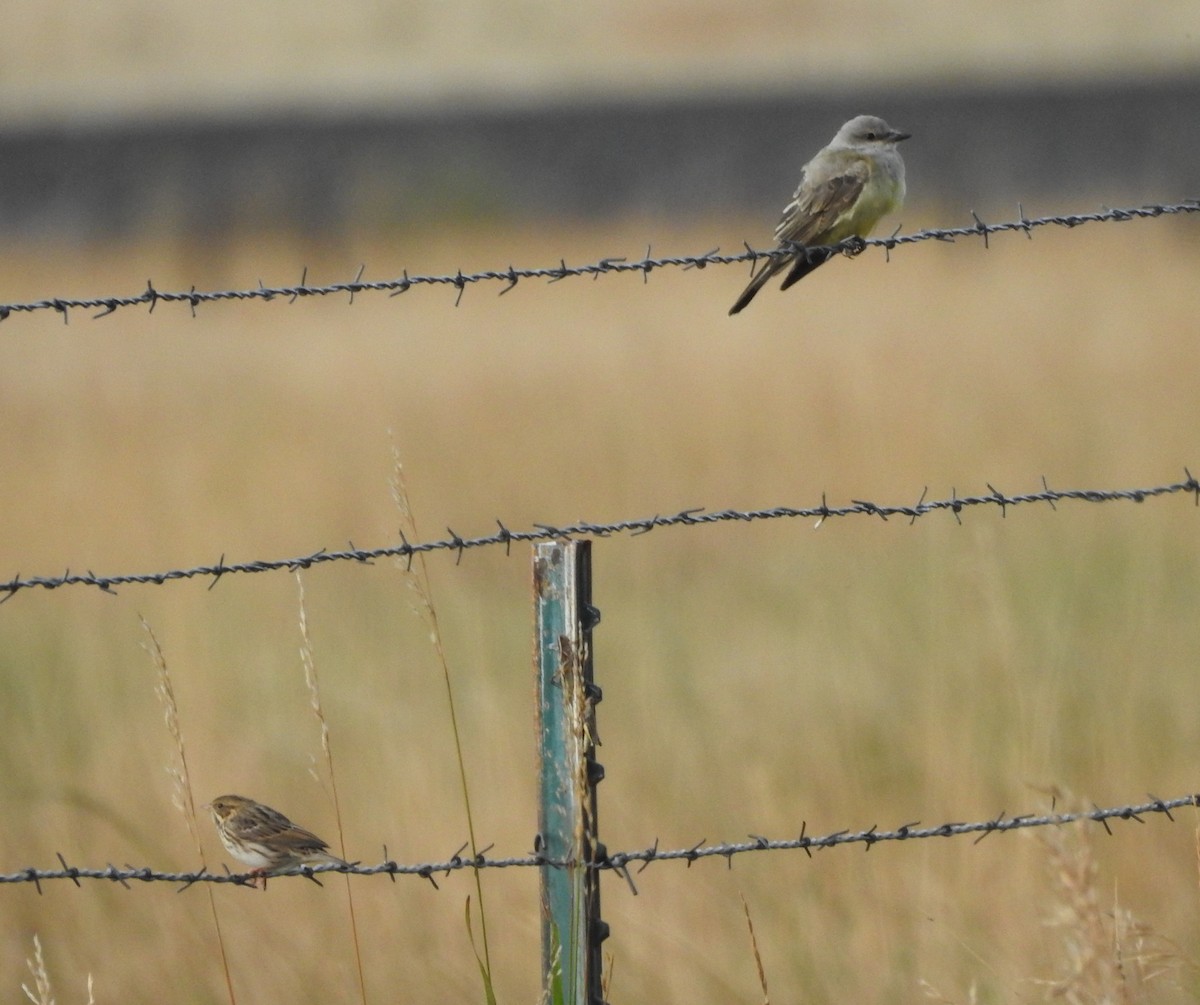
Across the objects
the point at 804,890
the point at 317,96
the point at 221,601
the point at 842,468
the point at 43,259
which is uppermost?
the point at 317,96

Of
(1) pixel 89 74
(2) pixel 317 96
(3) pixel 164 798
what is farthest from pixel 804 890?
(1) pixel 89 74

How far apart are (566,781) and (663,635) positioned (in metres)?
5.02

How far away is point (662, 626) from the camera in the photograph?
26.7ft

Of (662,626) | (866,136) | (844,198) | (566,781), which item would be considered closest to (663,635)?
(662,626)

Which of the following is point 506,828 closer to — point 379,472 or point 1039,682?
point 1039,682

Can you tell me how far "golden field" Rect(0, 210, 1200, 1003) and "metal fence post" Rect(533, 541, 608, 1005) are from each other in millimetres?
802

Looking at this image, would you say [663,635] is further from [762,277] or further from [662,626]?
[762,277]

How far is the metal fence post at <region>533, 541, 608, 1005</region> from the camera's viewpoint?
9.58 ft

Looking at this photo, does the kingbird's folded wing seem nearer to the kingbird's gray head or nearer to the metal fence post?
the kingbird's gray head

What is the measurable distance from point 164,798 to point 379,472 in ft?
17.0

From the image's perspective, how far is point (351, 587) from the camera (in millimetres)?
9453

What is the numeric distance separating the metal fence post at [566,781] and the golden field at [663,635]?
80cm

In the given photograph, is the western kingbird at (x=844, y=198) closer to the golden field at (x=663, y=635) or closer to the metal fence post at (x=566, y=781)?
the golden field at (x=663, y=635)

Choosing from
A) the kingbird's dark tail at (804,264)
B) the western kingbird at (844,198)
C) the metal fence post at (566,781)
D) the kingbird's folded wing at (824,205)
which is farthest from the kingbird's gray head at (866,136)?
the metal fence post at (566,781)
